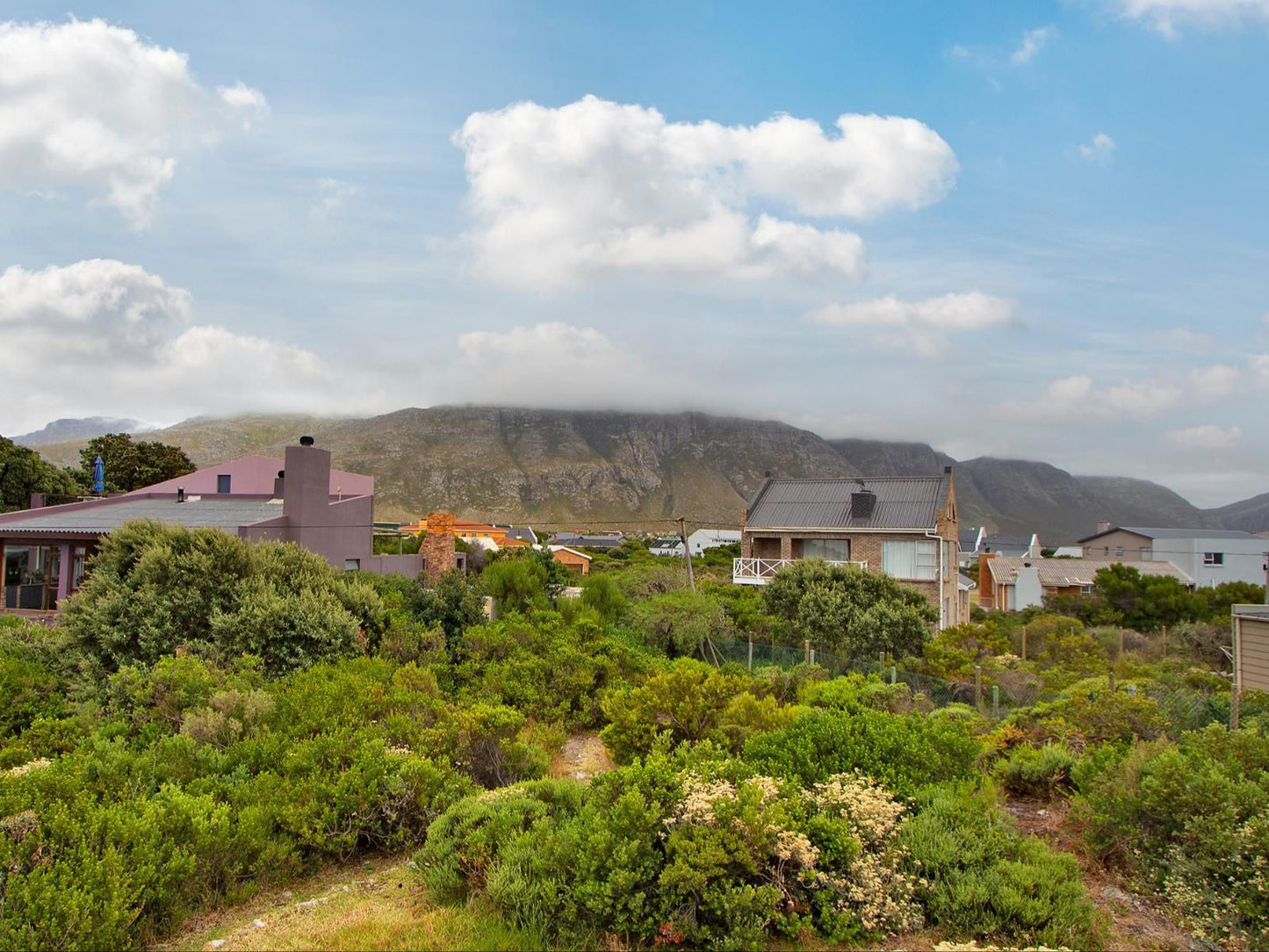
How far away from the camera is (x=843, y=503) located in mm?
31578

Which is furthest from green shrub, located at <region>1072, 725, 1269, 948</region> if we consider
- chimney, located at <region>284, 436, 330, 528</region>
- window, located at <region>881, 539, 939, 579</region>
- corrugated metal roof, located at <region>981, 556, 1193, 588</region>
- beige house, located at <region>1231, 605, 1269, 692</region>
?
corrugated metal roof, located at <region>981, 556, 1193, 588</region>

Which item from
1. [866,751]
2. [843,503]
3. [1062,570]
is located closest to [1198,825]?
[866,751]

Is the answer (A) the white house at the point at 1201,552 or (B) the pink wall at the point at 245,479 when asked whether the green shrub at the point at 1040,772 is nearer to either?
(B) the pink wall at the point at 245,479

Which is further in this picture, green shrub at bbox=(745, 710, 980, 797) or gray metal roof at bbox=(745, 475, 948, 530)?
gray metal roof at bbox=(745, 475, 948, 530)

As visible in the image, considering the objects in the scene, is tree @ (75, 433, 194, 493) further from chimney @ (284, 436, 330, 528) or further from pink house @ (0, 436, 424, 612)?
chimney @ (284, 436, 330, 528)

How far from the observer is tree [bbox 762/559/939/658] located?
19.8 meters

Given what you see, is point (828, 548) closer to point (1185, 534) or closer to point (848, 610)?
point (848, 610)

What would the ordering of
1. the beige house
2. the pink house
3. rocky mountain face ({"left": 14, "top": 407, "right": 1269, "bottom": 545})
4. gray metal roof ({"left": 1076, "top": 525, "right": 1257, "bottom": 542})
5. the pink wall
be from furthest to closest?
rocky mountain face ({"left": 14, "top": 407, "right": 1269, "bottom": 545})
gray metal roof ({"left": 1076, "top": 525, "right": 1257, "bottom": 542})
the pink wall
the pink house
the beige house

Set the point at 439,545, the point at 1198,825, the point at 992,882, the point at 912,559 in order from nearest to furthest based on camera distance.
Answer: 1. the point at 992,882
2. the point at 1198,825
3. the point at 439,545
4. the point at 912,559

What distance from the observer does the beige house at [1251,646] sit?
15.7 meters

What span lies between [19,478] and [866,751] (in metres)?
50.3

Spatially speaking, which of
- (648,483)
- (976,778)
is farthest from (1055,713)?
(648,483)

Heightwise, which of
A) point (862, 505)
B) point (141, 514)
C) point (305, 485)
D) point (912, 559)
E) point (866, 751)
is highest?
point (305, 485)

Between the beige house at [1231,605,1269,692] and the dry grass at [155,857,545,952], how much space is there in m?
16.1
